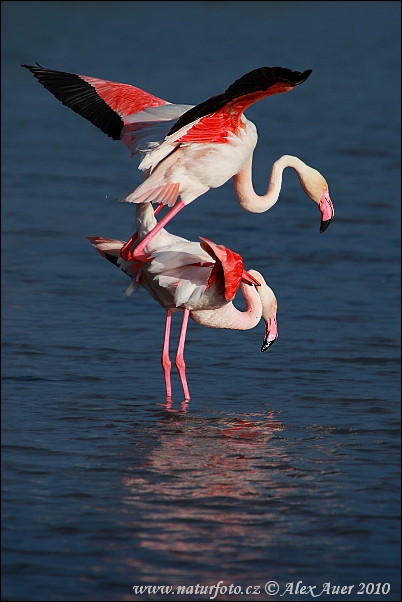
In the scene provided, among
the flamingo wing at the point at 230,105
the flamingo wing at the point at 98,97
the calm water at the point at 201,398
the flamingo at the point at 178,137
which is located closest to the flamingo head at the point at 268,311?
the calm water at the point at 201,398

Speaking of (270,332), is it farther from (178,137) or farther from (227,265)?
(178,137)

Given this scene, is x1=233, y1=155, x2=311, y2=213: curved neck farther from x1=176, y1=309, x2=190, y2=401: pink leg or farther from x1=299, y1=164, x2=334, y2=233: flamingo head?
x1=176, y1=309, x2=190, y2=401: pink leg

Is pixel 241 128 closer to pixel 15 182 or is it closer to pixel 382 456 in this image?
pixel 382 456

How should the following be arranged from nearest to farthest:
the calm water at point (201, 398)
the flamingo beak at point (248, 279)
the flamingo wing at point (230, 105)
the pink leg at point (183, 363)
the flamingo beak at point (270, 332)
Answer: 1. the calm water at point (201, 398)
2. the flamingo wing at point (230, 105)
3. the flamingo beak at point (248, 279)
4. the pink leg at point (183, 363)
5. the flamingo beak at point (270, 332)

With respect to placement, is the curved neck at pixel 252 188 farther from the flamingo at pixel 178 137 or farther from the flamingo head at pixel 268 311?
the flamingo head at pixel 268 311

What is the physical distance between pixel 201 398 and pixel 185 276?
75cm

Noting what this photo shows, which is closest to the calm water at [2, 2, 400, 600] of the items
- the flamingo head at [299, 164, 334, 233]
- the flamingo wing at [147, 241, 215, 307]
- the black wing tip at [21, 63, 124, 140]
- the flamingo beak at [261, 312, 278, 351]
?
the flamingo beak at [261, 312, 278, 351]

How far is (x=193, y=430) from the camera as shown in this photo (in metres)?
5.89

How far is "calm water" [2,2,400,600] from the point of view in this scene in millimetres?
4387

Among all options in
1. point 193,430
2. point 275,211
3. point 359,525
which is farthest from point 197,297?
point 275,211

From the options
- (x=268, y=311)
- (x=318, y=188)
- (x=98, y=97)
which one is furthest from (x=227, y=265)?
(x=98, y=97)

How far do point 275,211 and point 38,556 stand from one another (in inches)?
321

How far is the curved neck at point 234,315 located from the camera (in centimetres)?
684

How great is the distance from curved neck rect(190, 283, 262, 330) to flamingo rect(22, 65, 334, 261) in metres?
0.60
